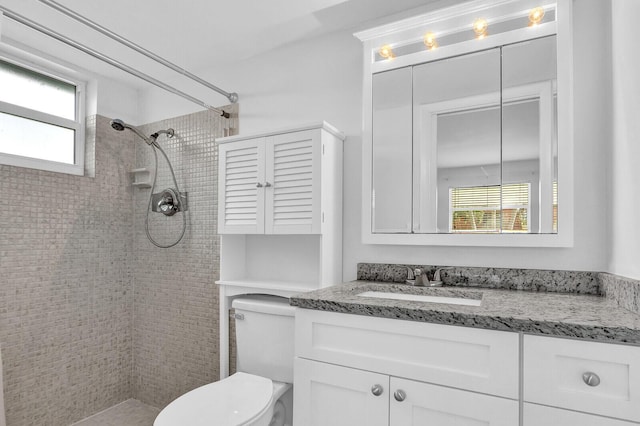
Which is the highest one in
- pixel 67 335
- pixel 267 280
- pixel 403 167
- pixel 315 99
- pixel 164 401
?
pixel 315 99

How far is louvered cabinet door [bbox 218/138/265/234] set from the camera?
204cm

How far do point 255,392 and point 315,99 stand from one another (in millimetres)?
1562

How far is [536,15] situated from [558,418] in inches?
61.3

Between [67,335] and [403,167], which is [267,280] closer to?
[403,167]

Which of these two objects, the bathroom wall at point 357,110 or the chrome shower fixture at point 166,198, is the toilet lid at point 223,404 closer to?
the bathroom wall at point 357,110

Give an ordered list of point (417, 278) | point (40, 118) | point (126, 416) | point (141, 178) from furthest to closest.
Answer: point (141, 178) < point (126, 416) < point (40, 118) < point (417, 278)

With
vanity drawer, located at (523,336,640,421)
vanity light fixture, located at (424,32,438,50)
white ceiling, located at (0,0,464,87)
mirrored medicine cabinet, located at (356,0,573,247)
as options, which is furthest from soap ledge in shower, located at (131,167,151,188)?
vanity drawer, located at (523,336,640,421)

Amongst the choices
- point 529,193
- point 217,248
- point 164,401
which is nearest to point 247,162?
point 217,248

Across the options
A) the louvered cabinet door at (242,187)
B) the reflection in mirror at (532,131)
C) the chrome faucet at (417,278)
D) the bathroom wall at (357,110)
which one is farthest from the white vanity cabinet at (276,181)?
the reflection in mirror at (532,131)

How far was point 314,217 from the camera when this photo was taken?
6.13ft

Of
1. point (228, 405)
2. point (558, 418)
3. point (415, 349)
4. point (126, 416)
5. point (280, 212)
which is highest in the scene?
point (280, 212)

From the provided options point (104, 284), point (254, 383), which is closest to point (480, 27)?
point (254, 383)

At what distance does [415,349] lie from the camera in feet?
4.05

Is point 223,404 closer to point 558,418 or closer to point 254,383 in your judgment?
point 254,383
